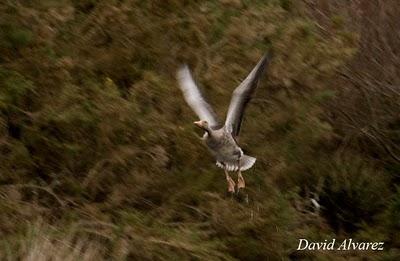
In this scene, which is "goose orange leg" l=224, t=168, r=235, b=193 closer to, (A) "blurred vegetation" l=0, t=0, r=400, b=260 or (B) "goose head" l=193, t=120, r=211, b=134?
(A) "blurred vegetation" l=0, t=0, r=400, b=260

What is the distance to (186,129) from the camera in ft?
20.8

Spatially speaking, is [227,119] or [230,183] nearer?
[227,119]

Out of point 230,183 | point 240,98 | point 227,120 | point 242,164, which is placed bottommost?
point 230,183

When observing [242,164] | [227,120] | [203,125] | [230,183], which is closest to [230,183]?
[230,183]

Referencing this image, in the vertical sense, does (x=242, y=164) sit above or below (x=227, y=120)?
below

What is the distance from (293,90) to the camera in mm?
7289

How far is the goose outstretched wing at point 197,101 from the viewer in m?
5.60

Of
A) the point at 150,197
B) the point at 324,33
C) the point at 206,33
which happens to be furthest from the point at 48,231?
the point at 324,33

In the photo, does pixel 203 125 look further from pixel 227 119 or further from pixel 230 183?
pixel 230 183

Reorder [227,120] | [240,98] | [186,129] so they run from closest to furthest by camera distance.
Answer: [240,98]
[227,120]
[186,129]

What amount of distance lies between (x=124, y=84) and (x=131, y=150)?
0.81m

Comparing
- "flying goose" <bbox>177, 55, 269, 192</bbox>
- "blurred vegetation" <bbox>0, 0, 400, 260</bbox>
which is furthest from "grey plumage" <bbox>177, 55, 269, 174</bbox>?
"blurred vegetation" <bbox>0, 0, 400, 260</bbox>

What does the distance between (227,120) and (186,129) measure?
837mm

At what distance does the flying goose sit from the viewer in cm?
546
